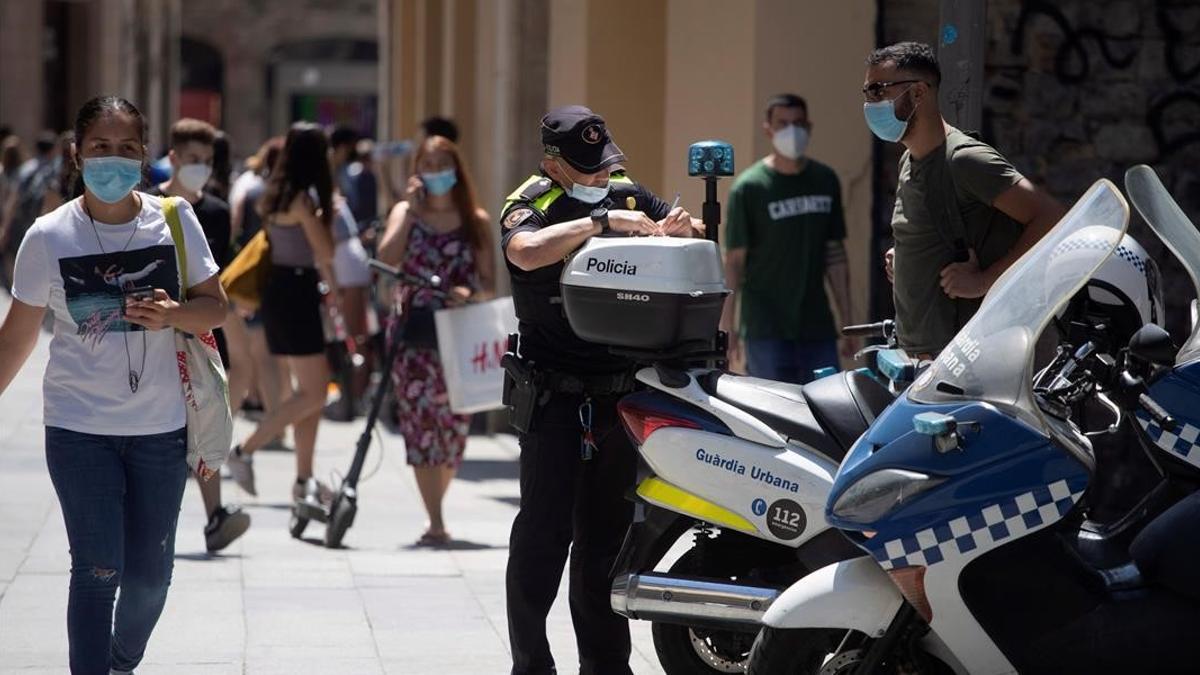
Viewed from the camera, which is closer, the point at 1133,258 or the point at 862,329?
the point at 1133,258

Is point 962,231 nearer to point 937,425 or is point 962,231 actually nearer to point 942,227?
point 942,227

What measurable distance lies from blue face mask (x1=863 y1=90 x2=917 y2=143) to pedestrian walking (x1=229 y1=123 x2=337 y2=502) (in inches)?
163

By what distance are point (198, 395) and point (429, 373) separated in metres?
3.35

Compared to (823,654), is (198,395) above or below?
above

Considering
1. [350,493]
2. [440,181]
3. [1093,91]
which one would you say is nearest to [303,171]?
[440,181]

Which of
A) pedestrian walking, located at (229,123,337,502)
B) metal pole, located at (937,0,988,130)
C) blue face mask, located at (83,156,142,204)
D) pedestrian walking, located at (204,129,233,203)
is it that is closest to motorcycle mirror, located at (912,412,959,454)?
metal pole, located at (937,0,988,130)

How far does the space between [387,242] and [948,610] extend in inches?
182

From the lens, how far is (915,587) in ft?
14.8

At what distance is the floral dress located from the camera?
340 inches

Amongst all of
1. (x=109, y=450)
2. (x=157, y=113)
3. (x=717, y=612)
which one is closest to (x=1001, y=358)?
(x=717, y=612)

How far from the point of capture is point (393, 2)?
27188 millimetres

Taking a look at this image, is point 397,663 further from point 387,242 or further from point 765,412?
point 387,242

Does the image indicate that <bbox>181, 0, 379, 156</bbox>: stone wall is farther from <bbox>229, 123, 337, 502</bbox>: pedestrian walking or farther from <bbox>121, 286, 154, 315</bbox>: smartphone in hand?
<bbox>121, 286, 154, 315</bbox>: smartphone in hand

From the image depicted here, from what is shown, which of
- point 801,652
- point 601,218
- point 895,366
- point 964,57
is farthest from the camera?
point 964,57
